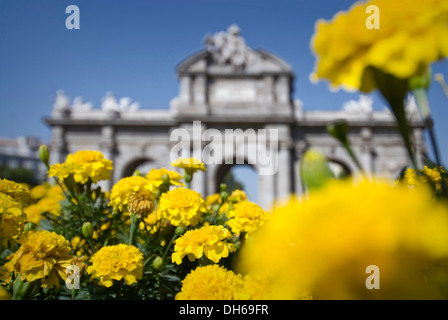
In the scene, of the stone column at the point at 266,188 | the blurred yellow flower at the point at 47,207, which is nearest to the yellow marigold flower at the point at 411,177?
the blurred yellow flower at the point at 47,207

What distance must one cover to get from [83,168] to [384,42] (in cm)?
137

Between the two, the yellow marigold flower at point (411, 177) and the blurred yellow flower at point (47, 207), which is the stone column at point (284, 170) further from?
the yellow marigold flower at point (411, 177)

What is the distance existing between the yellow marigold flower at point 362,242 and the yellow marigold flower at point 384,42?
187mm

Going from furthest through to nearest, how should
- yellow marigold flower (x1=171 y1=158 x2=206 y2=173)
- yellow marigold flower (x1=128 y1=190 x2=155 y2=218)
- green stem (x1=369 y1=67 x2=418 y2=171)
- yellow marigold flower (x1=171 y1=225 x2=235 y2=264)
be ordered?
yellow marigold flower (x1=171 y1=158 x2=206 y2=173)
yellow marigold flower (x1=128 y1=190 x2=155 y2=218)
yellow marigold flower (x1=171 y1=225 x2=235 y2=264)
green stem (x1=369 y1=67 x2=418 y2=171)

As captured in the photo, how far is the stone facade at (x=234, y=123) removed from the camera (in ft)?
45.4

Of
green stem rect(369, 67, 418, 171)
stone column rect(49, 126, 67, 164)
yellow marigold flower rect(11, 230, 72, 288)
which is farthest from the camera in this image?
stone column rect(49, 126, 67, 164)

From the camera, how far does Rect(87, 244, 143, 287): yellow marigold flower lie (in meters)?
1.12

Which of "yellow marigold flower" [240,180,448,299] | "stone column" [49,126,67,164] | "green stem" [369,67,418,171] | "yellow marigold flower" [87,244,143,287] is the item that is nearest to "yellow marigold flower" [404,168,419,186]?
"green stem" [369,67,418,171]

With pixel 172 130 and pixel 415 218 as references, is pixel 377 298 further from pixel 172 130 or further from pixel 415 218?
pixel 172 130

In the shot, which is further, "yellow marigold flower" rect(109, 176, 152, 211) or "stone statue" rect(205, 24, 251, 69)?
"stone statue" rect(205, 24, 251, 69)

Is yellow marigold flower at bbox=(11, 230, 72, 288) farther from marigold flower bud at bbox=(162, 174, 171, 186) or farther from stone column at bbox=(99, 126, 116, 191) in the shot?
stone column at bbox=(99, 126, 116, 191)

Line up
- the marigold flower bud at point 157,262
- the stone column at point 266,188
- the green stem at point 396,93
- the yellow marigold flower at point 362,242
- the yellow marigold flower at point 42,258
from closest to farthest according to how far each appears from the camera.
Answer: the yellow marigold flower at point 362,242, the green stem at point 396,93, the yellow marigold flower at point 42,258, the marigold flower bud at point 157,262, the stone column at point 266,188

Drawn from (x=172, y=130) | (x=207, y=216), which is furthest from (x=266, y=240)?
(x=172, y=130)

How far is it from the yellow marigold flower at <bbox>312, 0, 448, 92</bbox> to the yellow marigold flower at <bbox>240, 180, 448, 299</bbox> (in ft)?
0.61
